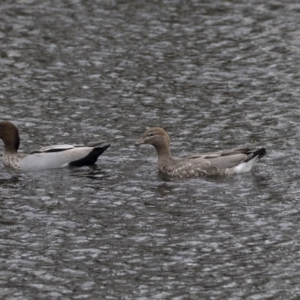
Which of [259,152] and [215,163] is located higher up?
[259,152]

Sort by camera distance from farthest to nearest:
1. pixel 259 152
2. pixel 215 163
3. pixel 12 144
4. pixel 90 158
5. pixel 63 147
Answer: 1. pixel 12 144
2. pixel 90 158
3. pixel 63 147
4. pixel 215 163
5. pixel 259 152

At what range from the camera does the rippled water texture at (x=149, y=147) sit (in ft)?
42.7

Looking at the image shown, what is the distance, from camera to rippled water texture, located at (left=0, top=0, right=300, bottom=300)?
13.0 meters

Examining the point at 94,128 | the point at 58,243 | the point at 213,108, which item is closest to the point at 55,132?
the point at 94,128

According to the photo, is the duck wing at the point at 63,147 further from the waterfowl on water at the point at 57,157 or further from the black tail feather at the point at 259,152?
the black tail feather at the point at 259,152

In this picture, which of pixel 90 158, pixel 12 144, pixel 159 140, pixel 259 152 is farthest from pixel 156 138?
pixel 12 144

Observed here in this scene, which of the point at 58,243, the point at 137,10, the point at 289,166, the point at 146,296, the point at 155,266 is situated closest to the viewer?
the point at 146,296

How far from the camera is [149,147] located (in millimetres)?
19719

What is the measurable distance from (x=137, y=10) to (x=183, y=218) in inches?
513

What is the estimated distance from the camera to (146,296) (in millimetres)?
12227

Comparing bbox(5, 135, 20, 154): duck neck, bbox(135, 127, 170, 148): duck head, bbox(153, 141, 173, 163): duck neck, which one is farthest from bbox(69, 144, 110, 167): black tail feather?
bbox(5, 135, 20, 154): duck neck

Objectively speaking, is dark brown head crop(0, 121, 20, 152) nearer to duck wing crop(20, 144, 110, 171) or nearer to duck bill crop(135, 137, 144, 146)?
duck wing crop(20, 144, 110, 171)

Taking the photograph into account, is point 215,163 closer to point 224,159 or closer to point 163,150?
point 224,159

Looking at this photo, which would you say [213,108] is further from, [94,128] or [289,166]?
[289,166]
